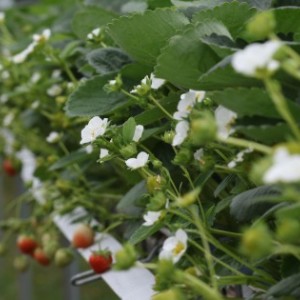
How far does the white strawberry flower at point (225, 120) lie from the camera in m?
0.77

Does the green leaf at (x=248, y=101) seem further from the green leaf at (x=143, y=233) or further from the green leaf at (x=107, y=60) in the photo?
the green leaf at (x=107, y=60)

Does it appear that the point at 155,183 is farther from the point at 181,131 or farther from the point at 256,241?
the point at 256,241

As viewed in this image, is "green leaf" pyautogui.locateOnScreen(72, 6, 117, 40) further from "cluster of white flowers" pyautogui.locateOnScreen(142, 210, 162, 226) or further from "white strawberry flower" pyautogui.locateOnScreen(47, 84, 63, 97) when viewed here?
"cluster of white flowers" pyautogui.locateOnScreen(142, 210, 162, 226)

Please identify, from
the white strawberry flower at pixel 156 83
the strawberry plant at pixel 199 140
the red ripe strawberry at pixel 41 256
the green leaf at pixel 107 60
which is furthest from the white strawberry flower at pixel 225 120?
the red ripe strawberry at pixel 41 256

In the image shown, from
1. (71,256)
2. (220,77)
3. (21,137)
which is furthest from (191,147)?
(21,137)

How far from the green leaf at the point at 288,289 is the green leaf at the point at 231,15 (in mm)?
316

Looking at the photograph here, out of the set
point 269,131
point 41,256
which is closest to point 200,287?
point 269,131

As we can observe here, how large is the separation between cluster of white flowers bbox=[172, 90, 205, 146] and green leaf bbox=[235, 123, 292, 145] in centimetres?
→ 12

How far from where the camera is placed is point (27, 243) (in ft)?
6.04

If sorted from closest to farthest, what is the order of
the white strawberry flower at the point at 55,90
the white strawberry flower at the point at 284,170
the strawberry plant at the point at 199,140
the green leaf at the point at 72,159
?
1. the white strawberry flower at the point at 284,170
2. the strawberry plant at the point at 199,140
3. the green leaf at the point at 72,159
4. the white strawberry flower at the point at 55,90

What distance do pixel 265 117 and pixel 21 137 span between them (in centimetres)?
146

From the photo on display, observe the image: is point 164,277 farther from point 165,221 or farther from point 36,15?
point 36,15

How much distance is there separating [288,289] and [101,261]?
51cm

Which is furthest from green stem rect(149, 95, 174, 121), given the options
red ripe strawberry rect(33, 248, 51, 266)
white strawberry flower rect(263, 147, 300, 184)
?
red ripe strawberry rect(33, 248, 51, 266)
